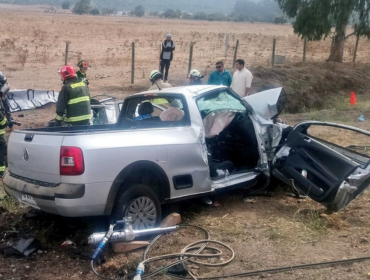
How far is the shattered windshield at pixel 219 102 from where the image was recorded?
7.36 metres

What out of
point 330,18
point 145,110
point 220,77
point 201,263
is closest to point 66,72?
point 145,110

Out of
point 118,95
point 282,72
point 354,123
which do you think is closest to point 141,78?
point 118,95

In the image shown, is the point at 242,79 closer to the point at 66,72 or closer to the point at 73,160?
the point at 66,72

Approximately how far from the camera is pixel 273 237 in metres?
6.15

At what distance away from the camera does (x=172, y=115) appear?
23.3 ft

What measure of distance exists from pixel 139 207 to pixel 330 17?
2264 cm

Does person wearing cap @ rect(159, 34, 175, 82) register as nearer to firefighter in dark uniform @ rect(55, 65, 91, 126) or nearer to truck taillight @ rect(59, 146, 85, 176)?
firefighter in dark uniform @ rect(55, 65, 91, 126)

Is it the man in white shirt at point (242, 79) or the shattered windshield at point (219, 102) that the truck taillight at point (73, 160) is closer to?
the shattered windshield at point (219, 102)

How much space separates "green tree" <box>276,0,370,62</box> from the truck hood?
19.4 meters

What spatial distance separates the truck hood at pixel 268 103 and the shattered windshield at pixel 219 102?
34 cm

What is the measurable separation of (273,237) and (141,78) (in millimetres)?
15122

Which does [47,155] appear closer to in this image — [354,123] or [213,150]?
[213,150]

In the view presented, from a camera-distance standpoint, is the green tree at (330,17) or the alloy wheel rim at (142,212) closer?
the alloy wheel rim at (142,212)

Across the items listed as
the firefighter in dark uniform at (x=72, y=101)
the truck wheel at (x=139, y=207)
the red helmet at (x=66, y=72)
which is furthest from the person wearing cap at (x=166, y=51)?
the truck wheel at (x=139, y=207)
